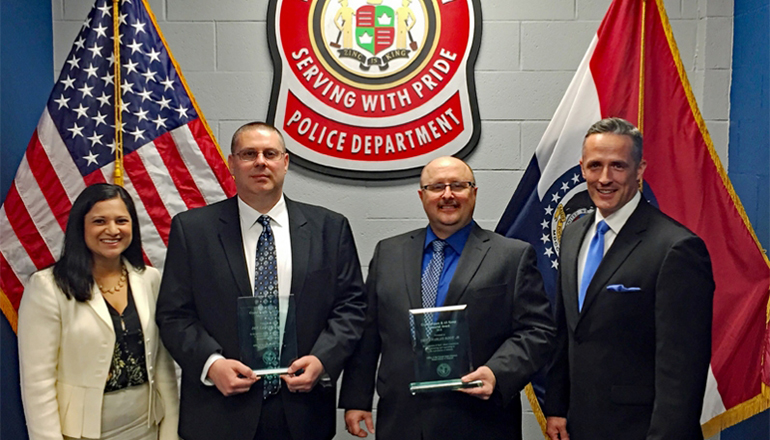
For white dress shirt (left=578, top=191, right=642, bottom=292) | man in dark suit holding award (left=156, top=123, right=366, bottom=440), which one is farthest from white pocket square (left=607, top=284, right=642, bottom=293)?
man in dark suit holding award (left=156, top=123, right=366, bottom=440)

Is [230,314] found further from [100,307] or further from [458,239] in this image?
[458,239]

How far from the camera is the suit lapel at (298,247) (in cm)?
200

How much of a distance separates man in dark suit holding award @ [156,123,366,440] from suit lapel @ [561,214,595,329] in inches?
25.2

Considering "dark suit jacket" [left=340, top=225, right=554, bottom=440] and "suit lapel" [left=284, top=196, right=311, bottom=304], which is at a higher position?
"suit lapel" [left=284, top=196, right=311, bottom=304]

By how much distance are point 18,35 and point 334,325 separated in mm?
1829

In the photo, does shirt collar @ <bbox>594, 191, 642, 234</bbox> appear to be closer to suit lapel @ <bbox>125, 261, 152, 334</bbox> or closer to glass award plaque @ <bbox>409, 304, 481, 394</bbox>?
glass award plaque @ <bbox>409, 304, 481, 394</bbox>

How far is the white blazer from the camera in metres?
1.92

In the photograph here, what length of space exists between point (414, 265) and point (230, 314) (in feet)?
1.94

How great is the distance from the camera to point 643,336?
1.82 metres

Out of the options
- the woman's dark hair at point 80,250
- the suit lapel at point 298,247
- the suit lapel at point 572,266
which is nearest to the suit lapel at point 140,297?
the woman's dark hair at point 80,250

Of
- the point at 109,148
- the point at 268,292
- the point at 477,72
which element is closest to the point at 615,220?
the point at 268,292

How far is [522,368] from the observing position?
192 centimetres

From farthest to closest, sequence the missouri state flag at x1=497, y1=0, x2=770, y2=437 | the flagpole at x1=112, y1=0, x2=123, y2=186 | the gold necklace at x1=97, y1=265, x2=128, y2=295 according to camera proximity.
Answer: the flagpole at x1=112, y1=0, x2=123, y2=186 → the missouri state flag at x1=497, y1=0, x2=770, y2=437 → the gold necklace at x1=97, y1=265, x2=128, y2=295

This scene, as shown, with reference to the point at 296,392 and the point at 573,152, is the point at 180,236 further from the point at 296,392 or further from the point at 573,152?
the point at 573,152
